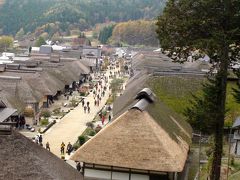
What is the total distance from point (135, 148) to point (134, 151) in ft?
0.57

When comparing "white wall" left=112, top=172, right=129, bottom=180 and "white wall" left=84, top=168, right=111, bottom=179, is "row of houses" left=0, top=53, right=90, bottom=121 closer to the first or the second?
"white wall" left=84, top=168, right=111, bottom=179

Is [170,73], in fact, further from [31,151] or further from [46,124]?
[31,151]

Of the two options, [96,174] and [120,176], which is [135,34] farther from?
[120,176]

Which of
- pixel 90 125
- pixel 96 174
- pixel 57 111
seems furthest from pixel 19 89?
pixel 96 174

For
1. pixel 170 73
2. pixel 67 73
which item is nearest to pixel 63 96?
pixel 67 73

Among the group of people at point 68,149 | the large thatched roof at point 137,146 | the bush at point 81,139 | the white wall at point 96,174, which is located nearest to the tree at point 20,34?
the bush at point 81,139

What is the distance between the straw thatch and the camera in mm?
22875

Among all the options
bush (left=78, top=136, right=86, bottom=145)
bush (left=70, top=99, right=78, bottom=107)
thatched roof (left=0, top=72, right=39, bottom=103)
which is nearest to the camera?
bush (left=78, top=136, right=86, bottom=145)

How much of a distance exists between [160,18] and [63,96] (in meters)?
41.4

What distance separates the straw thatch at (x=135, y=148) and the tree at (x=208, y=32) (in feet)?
8.61

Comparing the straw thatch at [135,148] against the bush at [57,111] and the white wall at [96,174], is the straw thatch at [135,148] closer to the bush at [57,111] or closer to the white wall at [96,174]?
the white wall at [96,174]

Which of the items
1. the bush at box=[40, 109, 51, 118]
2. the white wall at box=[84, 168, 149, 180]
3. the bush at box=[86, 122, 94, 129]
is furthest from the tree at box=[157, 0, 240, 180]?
the bush at box=[40, 109, 51, 118]

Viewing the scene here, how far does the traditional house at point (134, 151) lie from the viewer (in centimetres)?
2292

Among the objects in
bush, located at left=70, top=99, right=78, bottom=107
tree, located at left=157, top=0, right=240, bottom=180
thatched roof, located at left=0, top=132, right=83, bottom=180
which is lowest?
bush, located at left=70, top=99, right=78, bottom=107
